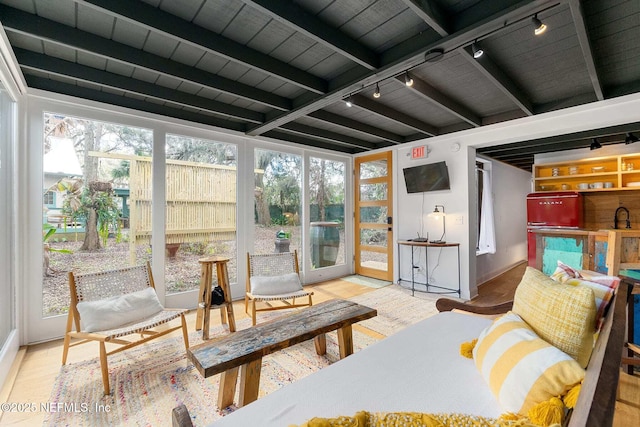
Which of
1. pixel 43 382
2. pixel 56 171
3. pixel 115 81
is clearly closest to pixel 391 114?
pixel 115 81

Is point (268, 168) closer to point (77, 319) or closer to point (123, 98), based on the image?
point (123, 98)

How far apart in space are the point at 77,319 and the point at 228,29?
8.16 feet

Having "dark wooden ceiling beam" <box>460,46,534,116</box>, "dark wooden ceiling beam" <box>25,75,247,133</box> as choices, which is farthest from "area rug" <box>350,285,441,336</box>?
"dark wooden ceiling beam" <box>25,75,247,133</box>

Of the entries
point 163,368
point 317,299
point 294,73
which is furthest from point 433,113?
point 163,368

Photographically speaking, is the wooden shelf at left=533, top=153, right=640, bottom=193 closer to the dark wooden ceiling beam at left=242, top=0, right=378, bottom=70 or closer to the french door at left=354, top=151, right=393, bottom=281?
the french door at left=354, top=151, right=393, bottom=281

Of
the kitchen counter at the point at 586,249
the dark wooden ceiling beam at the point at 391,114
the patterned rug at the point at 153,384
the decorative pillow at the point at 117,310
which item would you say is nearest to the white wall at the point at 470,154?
the dark wooden ceiling beam at the point at 391,114

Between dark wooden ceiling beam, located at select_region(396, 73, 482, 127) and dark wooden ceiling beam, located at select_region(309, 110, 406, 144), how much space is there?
1.11 m

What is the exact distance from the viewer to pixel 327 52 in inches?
88.6

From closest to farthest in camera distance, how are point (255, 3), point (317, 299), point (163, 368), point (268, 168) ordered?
point (255, 3), point (163, 368), point (317, 299), point (268, 168)

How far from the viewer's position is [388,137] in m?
4.41

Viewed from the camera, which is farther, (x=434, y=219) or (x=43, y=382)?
(x=434, y=219)

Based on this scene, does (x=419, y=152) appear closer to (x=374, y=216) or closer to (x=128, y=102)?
(x=374, y=216)

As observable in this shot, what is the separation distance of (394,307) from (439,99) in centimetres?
248

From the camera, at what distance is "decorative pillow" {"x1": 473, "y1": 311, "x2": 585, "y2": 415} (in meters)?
0.90
